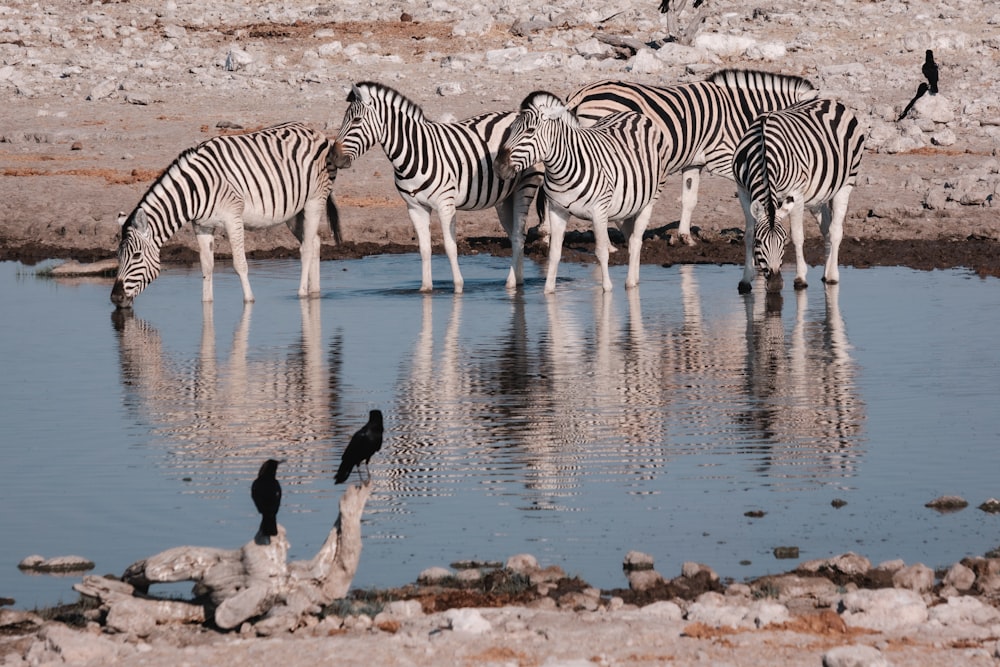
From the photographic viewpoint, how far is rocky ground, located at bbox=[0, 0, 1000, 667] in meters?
5.91

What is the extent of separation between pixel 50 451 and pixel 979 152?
17.8m

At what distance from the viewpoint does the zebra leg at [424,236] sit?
645 inches

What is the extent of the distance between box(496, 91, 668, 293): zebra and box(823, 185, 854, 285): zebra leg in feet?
5.87

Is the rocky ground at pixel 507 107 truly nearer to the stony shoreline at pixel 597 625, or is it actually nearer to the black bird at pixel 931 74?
the stony shoreline at pixel 597 625

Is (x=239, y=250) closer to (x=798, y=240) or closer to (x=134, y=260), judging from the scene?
(x=134, y=260)

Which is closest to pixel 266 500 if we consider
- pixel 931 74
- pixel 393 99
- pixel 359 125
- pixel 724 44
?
pixel 359 125

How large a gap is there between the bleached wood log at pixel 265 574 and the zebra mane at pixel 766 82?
45.4ft

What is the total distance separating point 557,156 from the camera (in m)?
15.9

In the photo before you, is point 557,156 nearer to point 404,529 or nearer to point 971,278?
point 971,278

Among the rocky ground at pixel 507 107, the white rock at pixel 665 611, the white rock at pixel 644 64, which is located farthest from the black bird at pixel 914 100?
the white rock at pixel 665 611

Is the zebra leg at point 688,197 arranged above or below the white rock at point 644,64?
below

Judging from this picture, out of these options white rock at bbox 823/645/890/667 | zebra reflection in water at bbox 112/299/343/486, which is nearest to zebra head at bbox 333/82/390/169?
zebra reflection in water at bbox 112/299/343/486

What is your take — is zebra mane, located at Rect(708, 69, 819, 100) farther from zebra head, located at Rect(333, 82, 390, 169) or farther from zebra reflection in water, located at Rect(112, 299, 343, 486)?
zebra reflection in water, located at Rect(112, 299, 343, 486)

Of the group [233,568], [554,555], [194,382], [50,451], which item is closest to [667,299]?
[194,382]
